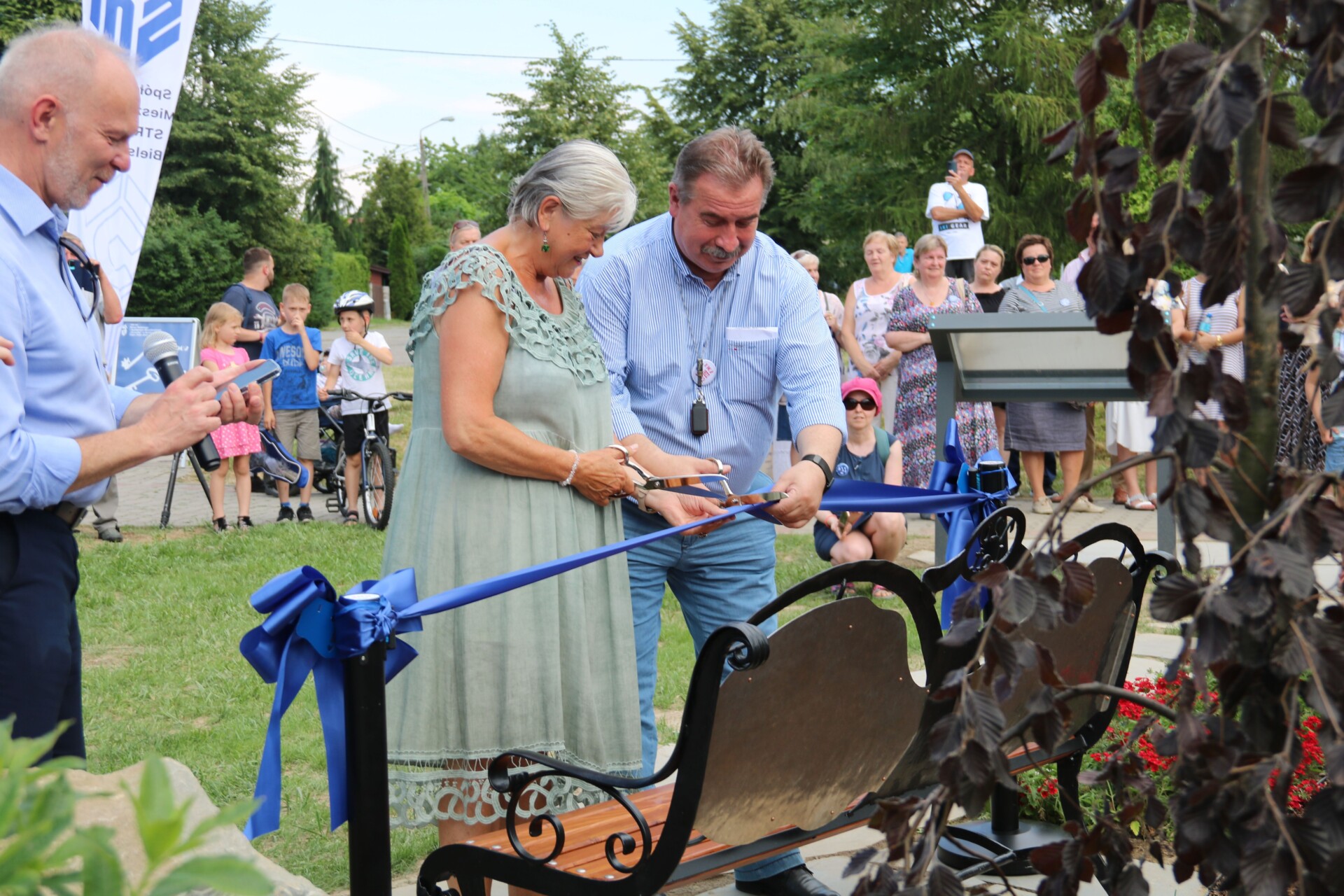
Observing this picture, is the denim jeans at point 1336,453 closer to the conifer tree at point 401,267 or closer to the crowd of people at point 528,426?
the crowd of people at point 528,426

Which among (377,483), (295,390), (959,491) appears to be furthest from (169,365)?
(295,390)

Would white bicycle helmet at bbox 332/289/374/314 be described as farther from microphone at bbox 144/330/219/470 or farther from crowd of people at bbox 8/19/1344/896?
microphone at bbox 144/330/219/470

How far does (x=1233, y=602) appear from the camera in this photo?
1353 millimetres

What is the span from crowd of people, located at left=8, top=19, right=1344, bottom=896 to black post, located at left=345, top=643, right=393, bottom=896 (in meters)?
0.49

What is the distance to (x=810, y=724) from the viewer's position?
8.64ft

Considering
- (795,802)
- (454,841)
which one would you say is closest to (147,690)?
(454,841)

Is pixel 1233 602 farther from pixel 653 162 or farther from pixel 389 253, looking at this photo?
pixel 389 253

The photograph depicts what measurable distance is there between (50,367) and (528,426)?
3.59 ft

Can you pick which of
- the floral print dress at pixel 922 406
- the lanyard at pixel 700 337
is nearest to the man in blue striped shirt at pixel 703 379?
the lanyard at pixel 700 337

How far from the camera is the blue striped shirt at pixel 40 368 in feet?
8.23

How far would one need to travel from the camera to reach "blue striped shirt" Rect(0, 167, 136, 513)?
2.51m

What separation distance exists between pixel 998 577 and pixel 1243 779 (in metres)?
0.35

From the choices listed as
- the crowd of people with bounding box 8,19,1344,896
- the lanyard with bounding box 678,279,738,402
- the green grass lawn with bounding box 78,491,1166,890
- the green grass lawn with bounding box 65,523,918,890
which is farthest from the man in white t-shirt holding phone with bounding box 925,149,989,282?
the lanyard with bounding box 678,279,738,402

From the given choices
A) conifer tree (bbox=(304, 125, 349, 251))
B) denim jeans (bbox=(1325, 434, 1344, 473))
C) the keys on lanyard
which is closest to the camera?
the keys on lanyard
